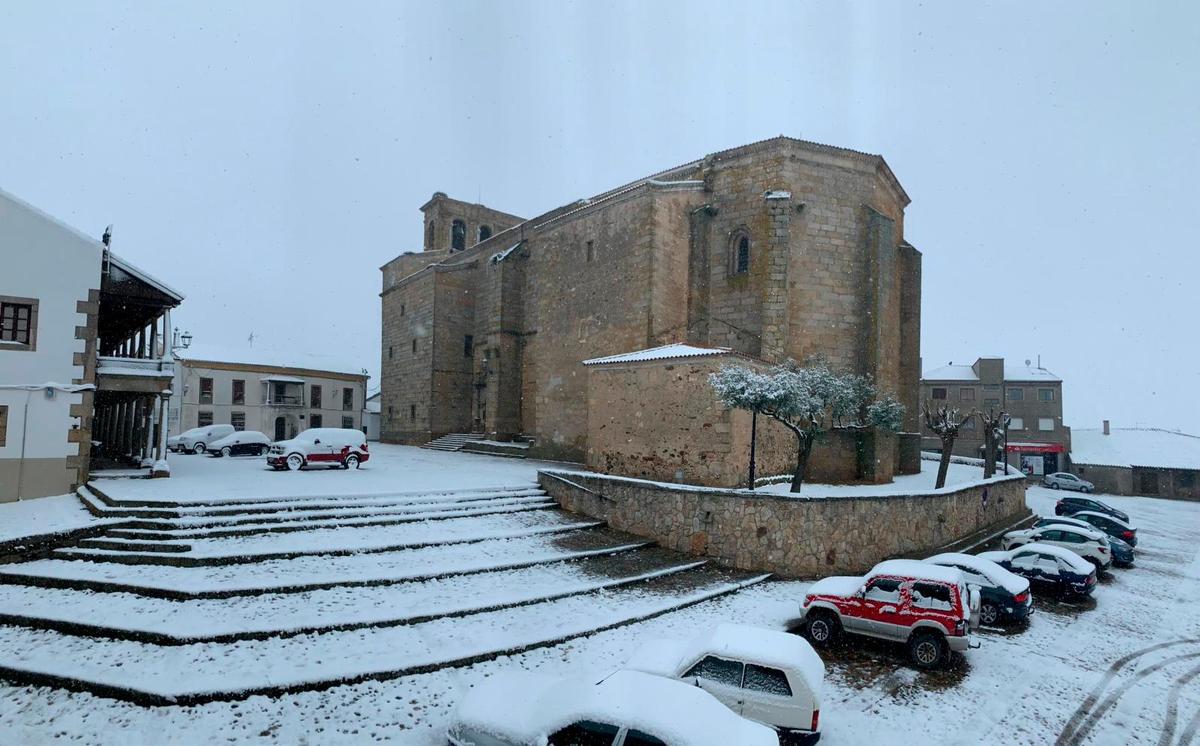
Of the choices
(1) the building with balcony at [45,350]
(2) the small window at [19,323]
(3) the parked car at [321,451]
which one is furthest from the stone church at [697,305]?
(2) the small window at [19,323]

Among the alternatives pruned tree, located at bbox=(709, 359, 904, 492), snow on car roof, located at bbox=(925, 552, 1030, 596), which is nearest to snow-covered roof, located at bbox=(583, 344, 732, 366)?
pruned tree, located at bbox=(709, 359, 904, 492)

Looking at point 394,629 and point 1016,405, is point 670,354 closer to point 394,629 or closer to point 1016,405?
point 394,629

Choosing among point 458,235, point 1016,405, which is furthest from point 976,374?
point 458,235

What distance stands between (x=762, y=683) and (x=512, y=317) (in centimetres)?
2359

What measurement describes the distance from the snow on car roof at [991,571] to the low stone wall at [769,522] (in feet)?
5.91

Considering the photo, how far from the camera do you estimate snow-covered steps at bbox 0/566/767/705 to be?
6008 mm

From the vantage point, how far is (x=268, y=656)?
6.66m

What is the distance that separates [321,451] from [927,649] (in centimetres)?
1618

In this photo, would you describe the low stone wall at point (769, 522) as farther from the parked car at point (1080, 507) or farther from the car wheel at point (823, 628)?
the parked car at point (1080, 507)

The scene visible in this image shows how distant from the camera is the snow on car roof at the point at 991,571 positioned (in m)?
10.4

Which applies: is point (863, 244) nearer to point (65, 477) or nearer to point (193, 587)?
point (193, 587)

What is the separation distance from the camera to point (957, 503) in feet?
51.1

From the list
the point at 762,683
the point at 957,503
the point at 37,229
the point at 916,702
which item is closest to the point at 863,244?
the point at 957,503

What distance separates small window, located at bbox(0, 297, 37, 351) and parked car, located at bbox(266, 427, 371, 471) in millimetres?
6282
